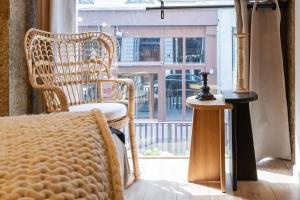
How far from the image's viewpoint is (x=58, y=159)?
0.59 metres

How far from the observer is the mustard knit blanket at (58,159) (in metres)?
0.52

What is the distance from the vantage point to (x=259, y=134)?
10.1 feet

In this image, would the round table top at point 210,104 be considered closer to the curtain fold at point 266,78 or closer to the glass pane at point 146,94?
the curtain fold at point 266,78

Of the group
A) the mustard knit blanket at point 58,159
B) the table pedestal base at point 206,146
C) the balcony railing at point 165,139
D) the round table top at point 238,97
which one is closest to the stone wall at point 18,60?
the balcony railing at point 165,139

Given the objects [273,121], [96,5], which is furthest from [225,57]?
[96,5]

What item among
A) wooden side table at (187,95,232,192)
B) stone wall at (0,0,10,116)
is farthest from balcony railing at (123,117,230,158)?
stone wall at (0,0,10,116)

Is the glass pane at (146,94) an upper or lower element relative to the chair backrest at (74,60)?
lower

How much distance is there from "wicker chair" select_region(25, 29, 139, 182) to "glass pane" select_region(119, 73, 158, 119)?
0.28 meters

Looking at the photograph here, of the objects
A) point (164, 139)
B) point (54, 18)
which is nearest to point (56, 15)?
point (54, 18)

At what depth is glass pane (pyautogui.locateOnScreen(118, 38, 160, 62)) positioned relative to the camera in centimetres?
340

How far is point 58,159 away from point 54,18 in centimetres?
257

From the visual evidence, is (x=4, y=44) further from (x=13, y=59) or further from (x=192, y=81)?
(x=192, y=81)

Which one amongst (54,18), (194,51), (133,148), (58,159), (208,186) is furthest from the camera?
(194,51)

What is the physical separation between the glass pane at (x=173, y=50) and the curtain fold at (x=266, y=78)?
0.58 meters
